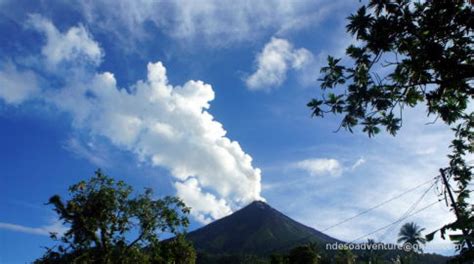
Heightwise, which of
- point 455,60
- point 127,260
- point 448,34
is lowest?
point 127,260

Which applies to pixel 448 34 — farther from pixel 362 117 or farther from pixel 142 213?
pixel 142 213

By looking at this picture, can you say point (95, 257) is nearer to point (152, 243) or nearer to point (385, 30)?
point (152, 243)

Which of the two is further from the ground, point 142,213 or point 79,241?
point 142,213

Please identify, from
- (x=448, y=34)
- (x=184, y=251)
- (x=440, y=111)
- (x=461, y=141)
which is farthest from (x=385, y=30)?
(x=184, y=251)

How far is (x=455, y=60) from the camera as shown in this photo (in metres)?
9.52

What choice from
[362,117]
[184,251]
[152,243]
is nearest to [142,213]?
[152,243]

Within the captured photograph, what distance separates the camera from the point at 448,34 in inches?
398

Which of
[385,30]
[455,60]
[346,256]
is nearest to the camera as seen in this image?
[455,60]

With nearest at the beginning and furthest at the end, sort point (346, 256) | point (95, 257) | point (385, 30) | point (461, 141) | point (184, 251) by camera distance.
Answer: point (385, 30) < point (461, 141) < point (95, 257) < point (184, 251) < point (346, 256)

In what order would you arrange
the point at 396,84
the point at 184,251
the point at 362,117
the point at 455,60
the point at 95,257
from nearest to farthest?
1. the point at 455,60
2. the point at 396,84
3. the point at 362,117
4. the point at 95,257
5. the point at 184,251

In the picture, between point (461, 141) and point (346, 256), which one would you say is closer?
point (461, 141)

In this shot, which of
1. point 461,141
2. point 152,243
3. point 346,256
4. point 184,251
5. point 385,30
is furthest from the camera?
point 346,256

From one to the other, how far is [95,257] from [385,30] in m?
23.3

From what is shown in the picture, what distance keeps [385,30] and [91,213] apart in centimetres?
2301
